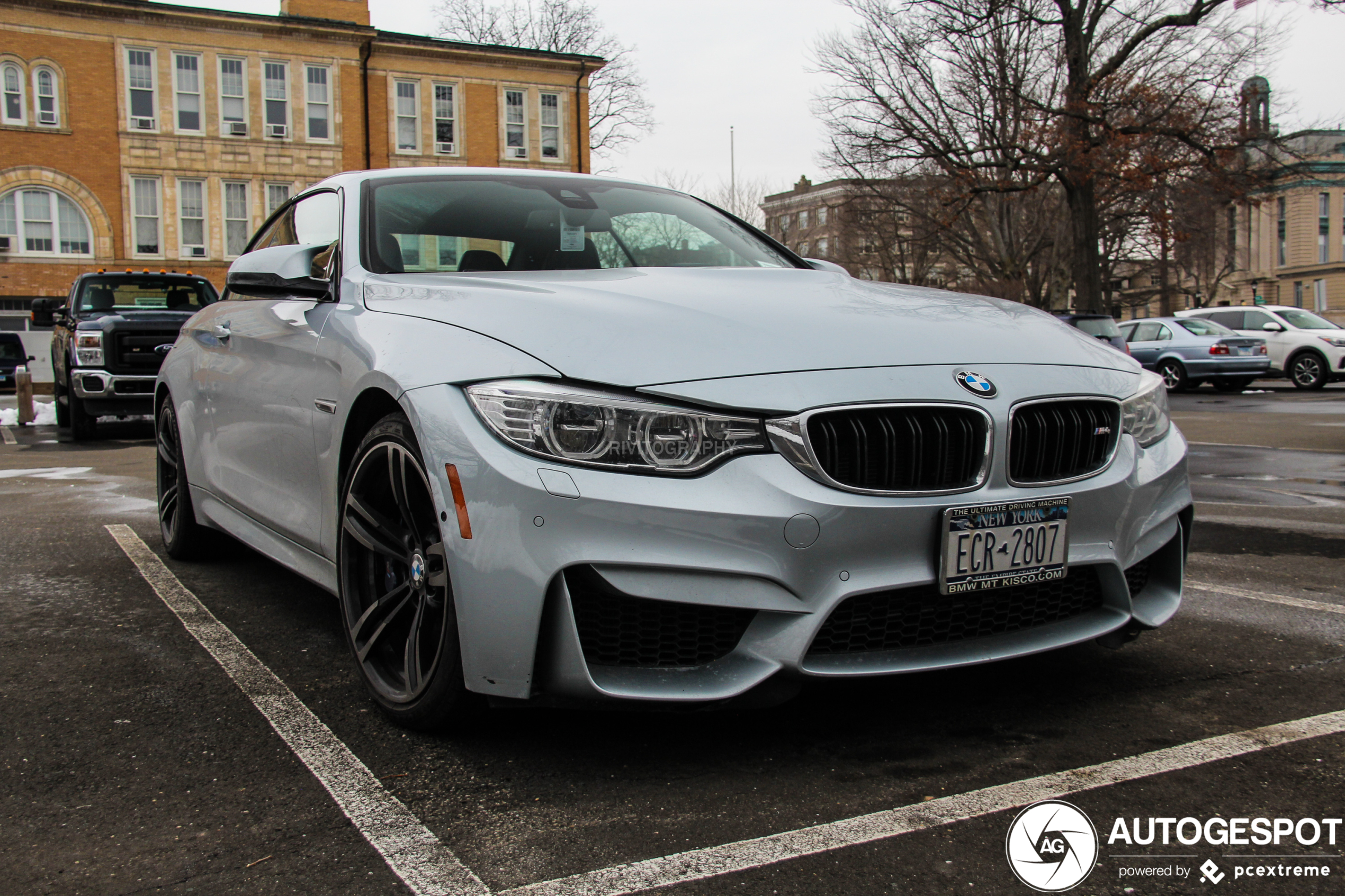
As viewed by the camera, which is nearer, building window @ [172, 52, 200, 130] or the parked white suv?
the parked white suv

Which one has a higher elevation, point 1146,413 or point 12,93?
point 12,93

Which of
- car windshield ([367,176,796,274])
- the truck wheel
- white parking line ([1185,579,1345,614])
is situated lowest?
white parking line ([1185,579,1345,614])

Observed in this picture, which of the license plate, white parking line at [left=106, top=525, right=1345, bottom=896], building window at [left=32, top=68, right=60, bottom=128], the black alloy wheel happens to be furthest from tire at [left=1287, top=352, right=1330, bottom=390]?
building window at [left=32, top=68, right=60, bottom=128]

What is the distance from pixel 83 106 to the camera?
32.6 metres

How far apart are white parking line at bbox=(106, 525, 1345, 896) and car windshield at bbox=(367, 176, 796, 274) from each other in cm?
142

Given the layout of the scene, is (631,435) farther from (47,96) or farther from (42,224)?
Result: (47,96)

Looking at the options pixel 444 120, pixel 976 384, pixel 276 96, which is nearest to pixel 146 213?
pixel 276 96

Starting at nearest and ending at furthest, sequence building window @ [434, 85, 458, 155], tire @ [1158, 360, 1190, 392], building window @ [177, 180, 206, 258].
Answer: tire @ [1158, 360, 1190, 392] → building window @ [177, 180, 206, 258] → building window @ [434, 85, 458, 155]

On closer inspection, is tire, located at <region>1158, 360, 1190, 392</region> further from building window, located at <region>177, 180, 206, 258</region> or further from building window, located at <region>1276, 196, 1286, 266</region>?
building window, located at <region>1276, 196, 1286, 266</region>

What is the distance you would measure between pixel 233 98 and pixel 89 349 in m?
24.9

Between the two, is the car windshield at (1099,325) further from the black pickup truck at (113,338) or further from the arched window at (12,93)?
the arched window at (12,93)

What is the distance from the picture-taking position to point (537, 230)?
378 centimetres

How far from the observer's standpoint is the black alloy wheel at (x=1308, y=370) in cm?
2086

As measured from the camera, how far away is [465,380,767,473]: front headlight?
2307 mm
